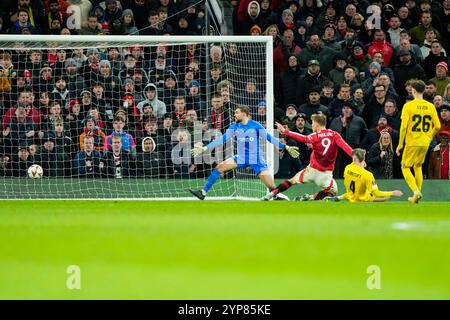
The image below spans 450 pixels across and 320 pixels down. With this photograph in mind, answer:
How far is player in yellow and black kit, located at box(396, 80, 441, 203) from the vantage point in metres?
14.3

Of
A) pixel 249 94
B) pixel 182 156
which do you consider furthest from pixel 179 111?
pixel 249 94

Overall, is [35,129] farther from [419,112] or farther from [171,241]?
[171,241]

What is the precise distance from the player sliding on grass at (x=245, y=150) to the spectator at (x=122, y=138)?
1664mm

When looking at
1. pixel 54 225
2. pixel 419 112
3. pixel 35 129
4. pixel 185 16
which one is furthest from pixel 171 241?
pixel 185 16

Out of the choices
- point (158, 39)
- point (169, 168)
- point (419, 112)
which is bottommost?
point (169, 168)

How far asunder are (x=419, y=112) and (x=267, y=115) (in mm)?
3225

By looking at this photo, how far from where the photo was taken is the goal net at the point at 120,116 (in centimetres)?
1706

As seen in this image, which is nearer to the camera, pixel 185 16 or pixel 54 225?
pixel 54 225

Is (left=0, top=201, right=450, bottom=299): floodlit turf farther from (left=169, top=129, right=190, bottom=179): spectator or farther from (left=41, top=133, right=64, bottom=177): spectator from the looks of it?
(left=169, top=129, right=190, bottom=179): spectator

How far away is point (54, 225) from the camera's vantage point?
1025 cm

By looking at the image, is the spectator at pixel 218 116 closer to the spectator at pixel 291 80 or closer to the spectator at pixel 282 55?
the spectator at pixel 291 80

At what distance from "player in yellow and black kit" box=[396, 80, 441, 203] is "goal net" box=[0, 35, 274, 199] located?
2.99m

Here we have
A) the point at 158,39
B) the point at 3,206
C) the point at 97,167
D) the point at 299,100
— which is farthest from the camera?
the point at 299,100

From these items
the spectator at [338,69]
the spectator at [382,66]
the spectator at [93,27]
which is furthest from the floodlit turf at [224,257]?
the spectator at [93,27]
